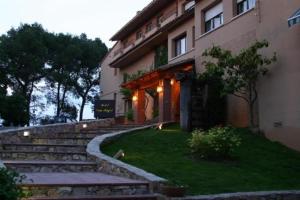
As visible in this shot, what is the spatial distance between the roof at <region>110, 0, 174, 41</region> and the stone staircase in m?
16.5

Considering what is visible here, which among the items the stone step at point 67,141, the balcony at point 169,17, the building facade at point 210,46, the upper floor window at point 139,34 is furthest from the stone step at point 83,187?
the upper floor window at point 139,34

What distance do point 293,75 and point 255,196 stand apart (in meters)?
6.91

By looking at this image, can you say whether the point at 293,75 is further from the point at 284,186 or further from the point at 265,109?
the point at 284,186

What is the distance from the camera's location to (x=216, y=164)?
12414 mm

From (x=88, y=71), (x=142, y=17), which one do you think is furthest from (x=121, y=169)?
(x=88, y=71)

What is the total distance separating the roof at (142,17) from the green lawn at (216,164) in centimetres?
1726

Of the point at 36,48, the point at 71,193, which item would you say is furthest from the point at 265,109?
the point at 36,48

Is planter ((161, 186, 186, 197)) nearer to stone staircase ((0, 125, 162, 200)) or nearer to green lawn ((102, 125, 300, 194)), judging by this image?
stone staircase ((0, 125, 162, 200))

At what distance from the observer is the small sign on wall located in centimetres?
3312

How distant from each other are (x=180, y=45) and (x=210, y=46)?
587 centimetres

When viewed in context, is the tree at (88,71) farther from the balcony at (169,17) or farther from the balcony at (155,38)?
the balcony at (169,17)

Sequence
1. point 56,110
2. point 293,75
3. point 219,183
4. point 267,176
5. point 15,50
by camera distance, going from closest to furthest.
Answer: point 219,183
point 267,176
point 293,75
point 15,50
point 56,110

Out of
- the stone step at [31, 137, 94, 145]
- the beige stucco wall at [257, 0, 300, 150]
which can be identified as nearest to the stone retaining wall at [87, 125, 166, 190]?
the stone step at [31, 137, 94, 145]

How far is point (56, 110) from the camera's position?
179 feet
